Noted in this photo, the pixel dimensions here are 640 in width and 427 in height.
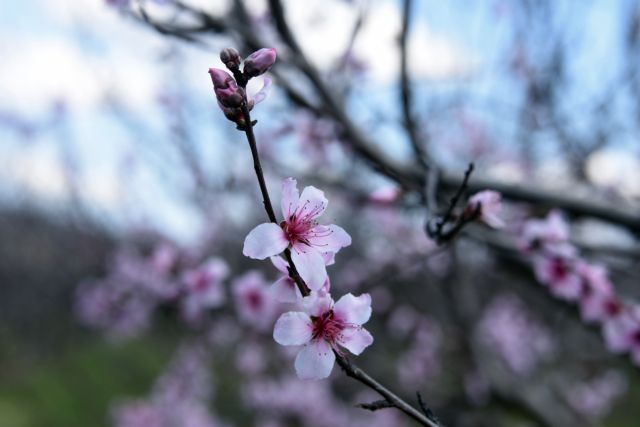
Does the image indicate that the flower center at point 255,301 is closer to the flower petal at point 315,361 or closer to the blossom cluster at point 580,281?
the blossom cluster at point 580,281

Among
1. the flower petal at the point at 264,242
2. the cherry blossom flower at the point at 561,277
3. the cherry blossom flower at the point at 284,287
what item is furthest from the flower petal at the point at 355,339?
the cherry blossom flower at the point at 561,277

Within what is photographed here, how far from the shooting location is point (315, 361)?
91 cm

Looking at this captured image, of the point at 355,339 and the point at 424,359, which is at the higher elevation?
the point at 355,339

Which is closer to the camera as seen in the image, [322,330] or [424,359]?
[322,330]

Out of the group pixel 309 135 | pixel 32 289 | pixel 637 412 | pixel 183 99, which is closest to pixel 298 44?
pixel 309 135

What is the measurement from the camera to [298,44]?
2.04 m

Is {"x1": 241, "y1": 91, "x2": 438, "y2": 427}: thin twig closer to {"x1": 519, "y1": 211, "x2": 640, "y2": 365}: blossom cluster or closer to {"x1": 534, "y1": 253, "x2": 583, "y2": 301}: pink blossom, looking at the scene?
{"x1": 519, "y1": 211, "x2": 640, "y2": 365}: blossom cluster

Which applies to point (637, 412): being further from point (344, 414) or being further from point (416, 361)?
point (344, 414)

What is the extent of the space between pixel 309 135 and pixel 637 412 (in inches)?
345

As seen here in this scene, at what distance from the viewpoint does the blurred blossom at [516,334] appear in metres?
7.27

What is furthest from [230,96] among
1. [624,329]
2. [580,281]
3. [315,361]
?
[624,329]

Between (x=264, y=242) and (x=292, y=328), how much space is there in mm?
162

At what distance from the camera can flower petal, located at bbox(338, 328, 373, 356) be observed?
3.09ft

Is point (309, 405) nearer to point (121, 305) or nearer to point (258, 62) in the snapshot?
point (121, 305)
